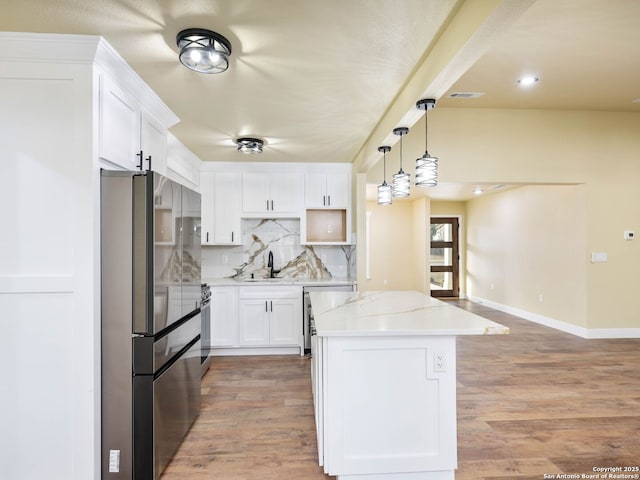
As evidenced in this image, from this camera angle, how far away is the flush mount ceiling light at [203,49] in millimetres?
1793

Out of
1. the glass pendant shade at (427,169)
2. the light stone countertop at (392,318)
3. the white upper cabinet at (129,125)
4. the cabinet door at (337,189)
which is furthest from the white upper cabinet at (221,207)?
the glass pendant shade at (427,169)

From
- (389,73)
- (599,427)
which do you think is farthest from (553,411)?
(389,73)

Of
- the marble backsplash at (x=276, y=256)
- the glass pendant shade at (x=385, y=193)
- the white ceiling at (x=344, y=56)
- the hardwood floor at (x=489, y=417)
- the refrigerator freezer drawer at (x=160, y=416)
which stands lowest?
the hardwood floor at (x=489, y=417)

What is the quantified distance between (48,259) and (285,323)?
9.42 ft

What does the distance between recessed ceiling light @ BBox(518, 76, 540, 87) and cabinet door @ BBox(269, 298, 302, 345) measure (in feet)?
11.5

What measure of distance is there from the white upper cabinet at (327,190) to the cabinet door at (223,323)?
5.35ft

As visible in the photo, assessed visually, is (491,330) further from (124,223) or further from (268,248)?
(268,248)

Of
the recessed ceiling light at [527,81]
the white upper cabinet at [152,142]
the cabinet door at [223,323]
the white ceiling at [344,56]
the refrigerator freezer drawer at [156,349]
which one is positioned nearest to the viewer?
the white ceiling at [344,56]

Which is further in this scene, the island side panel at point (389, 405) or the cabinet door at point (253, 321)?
the cabinet door at point (253, 321)

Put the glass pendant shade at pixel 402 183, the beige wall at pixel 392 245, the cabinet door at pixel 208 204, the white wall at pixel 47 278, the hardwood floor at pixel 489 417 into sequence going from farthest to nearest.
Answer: the beige wall at pixel 392 245, the cabinet door at pixel 208 204, the glass pendant shade at pixel 402 183, the hardwood floor at pixel 489 417, the white wall at pixel 47 278

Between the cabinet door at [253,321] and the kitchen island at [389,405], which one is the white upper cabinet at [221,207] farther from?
the kitchen island at [389,405]

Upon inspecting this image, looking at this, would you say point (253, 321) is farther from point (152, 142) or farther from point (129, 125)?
point (129, 125)

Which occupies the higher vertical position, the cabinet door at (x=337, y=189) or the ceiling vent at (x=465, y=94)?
the ceiling vent at (x=465, y=94)

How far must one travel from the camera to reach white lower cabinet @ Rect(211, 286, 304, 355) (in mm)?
4285
